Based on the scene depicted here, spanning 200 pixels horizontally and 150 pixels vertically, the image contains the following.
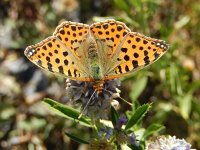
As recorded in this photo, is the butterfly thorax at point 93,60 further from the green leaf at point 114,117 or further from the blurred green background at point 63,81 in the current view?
the blurred green background at point 63,81

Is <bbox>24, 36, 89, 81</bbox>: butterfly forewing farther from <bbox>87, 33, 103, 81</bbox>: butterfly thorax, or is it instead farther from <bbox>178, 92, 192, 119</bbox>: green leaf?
<bbox>178, 92, 192, 119</bbox>: green leaf

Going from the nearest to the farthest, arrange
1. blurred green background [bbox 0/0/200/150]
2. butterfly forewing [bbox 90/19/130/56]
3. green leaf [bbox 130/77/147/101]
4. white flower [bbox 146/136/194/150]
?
1. white flower [bbox 146/136/194/150]
2. butterfly forewing [bbox 90/19/130/56]
3. green leaf [bbox 130/77/147/101]
4. blurred green background [bbox 0/0/200/150]

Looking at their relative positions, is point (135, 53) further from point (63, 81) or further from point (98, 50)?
point (63, 81)

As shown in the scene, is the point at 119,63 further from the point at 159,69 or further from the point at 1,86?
the point at 1,86

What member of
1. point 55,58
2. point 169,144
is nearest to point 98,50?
point 55,58

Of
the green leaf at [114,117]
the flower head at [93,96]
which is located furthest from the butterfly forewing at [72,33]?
the green leaf at [114,117]

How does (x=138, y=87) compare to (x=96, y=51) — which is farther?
(x=138, y=87)

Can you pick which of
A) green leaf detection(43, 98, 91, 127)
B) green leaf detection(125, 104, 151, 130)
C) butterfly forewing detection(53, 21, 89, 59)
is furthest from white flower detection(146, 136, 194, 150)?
butterfly forewing detection(53, 21, 89, 59)
